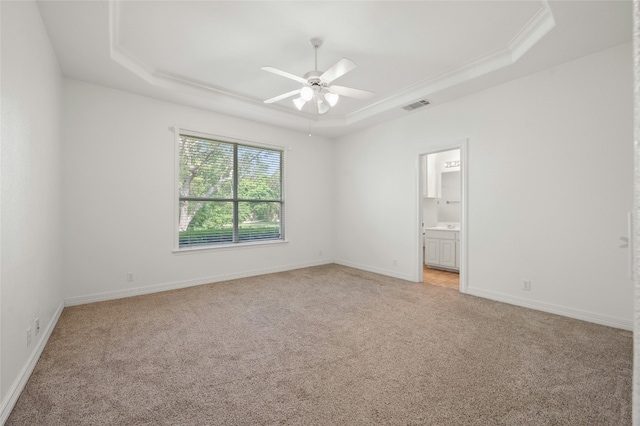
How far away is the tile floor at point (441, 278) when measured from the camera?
4.60 m

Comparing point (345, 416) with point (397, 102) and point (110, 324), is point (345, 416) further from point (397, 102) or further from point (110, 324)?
point (397, 102)

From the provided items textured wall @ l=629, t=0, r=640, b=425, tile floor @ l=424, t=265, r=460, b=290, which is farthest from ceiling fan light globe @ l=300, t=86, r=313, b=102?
tile floor @ l=424, t=265, r=460, b=290

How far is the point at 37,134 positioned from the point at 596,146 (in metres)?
5.21

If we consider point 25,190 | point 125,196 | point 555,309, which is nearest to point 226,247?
point 125,196

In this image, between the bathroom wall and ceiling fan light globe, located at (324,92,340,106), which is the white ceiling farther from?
the bathroom wall

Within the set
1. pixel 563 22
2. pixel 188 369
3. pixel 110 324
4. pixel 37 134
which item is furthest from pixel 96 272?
pixel 563 22

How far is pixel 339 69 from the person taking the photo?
2701mm

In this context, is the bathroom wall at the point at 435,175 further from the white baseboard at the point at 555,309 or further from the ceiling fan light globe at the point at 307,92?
the ceiling fan light globe at the point at 307,92

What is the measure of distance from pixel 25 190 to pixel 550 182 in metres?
4.90

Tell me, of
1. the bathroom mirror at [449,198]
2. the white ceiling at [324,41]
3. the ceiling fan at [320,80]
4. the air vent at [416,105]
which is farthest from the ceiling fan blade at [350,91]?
the bathroom mirror at [449,198]

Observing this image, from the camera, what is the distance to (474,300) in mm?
3748

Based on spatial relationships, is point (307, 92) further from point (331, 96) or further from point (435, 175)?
point (435, 175)

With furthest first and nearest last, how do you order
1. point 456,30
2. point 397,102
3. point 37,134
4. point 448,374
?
point 397,102
point 456,30
point 37,134
point 448,374

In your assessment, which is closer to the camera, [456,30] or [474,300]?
[456,30]
